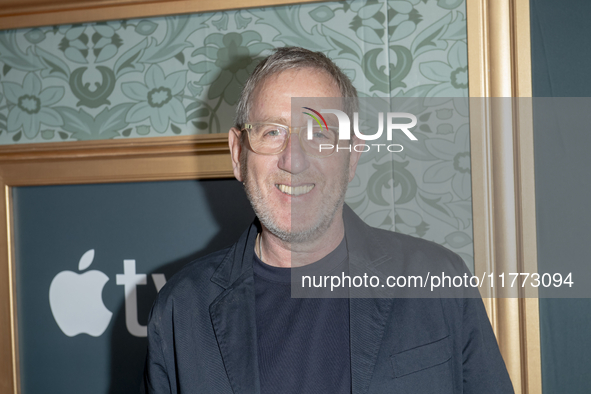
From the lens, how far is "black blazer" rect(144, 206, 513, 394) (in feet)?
3.04

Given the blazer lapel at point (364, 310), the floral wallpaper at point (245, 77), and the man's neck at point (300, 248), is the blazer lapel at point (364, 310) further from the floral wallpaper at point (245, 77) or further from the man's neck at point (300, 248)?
the floral wallpaper at point (245, 77)

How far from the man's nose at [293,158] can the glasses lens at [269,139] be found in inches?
0.6

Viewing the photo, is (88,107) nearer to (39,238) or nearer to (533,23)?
(39,238)

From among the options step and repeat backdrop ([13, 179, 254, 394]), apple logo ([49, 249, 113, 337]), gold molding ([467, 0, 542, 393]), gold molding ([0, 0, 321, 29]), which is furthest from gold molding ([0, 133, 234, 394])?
gold molding ([467, 0, 542, 393])

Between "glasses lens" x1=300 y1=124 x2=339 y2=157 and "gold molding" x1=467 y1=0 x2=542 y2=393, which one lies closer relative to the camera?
"glasses lens" x1=300 y1=124 x2=339 y2=157

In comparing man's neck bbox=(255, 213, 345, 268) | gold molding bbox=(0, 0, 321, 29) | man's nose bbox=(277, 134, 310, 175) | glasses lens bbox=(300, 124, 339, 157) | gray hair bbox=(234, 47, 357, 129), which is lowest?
man's neck bbox=(255, 213, 345, 268)

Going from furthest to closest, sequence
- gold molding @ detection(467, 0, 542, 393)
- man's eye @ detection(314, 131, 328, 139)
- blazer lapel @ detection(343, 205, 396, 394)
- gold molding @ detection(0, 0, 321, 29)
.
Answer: gold molding @ detection(0, 0, 321, 29) → gold molding @ detection(467, 0, 542, 393) → man's eye @ detection(314, 131, 328, 139) → blazer lapel @ detection(343, 205, 396, 394)

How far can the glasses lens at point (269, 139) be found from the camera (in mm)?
997

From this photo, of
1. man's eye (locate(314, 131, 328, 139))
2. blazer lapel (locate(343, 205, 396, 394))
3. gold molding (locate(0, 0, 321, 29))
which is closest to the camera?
blazer lapel (locate(343, 205, 396, 394))

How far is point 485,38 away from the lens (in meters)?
1.21

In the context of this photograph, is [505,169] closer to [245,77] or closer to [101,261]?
[245,77]

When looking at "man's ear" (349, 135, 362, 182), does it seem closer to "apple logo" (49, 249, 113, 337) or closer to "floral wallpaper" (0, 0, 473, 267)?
"floral wallpaper" (0, 0, 473, 267)

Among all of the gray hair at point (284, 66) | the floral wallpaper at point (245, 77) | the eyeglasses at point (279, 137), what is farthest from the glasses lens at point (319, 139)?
the floral wallpaper at point (245, 77)

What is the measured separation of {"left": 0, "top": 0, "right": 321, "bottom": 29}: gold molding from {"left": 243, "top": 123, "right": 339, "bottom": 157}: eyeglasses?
0.46 meters
